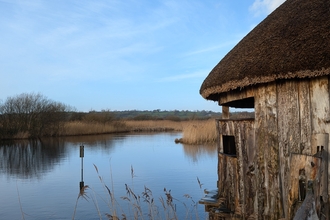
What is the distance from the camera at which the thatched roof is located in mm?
3062

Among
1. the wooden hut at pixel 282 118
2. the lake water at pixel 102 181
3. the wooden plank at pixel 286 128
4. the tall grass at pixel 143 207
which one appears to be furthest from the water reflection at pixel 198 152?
the wooden plank at pixel 286 128

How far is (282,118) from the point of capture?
10.7 feet

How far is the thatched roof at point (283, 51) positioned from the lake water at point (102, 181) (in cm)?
216

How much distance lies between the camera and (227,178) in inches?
160

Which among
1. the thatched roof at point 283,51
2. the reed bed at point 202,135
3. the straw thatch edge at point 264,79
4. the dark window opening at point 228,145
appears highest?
the thatched roof at point 283,51

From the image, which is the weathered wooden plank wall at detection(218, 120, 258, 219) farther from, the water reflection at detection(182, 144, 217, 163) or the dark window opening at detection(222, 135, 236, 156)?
the water reflection at detection(182, 144, 217, 163)

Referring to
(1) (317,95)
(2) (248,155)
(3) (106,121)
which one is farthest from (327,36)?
(3) (106,121)

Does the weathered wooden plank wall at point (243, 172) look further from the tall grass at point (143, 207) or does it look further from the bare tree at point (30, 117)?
the bare tree at point (30, 117)

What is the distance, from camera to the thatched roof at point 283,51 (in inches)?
121

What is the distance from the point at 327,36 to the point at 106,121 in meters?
Result: 32.1

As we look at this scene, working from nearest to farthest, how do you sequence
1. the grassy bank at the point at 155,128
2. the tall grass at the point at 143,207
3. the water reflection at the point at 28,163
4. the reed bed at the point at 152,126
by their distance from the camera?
the tall grass at the point at 143,207, the water reflection at the point at 28,163, the grassy bank at the point at 155,128, the reed bed at the point at 152,126

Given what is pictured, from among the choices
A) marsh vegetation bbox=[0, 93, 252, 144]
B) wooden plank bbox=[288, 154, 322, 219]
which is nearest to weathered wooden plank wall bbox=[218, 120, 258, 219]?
wooden plank bbox=[288, 154, 322, 219]

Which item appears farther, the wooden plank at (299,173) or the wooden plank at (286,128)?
the wooden plank at (286,128)

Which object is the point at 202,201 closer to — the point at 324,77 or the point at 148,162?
the point at 324,77
